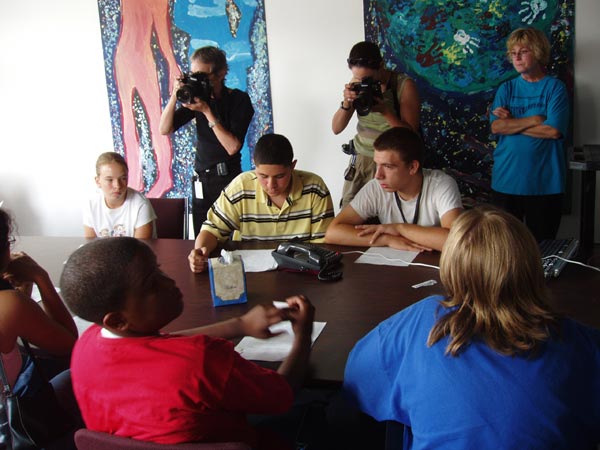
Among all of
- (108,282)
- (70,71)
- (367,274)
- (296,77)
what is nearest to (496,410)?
(108,282)

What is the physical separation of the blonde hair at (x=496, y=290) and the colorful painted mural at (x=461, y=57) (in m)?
2.68

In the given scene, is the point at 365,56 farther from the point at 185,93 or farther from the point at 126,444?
the point at 126,444

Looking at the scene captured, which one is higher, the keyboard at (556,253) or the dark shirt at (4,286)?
the dark shirt at (4,286)

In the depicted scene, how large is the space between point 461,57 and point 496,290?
2832 mm

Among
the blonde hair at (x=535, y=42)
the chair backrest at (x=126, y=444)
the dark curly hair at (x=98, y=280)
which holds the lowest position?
the chair backrest at (x=126, y=444)

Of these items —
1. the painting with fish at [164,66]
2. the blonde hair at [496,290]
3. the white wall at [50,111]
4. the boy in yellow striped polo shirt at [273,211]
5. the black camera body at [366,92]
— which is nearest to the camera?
the blonde hair at [496,290]

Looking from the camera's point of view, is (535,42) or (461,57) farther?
(461,57)

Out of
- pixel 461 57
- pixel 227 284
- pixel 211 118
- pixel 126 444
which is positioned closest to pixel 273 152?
pixel 227 284

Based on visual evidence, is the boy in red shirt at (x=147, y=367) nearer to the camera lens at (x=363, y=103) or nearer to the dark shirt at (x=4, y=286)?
the dark shirt at (x=4, y=286)

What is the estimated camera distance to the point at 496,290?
3.47ft

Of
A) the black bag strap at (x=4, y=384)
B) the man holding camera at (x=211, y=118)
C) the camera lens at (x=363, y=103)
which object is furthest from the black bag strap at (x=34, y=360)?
the camera lens at (x=363, y=103)

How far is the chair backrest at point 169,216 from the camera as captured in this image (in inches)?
116

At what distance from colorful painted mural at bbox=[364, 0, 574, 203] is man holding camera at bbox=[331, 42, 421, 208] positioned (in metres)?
0.71

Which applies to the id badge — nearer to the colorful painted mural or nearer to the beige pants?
the beige pants
